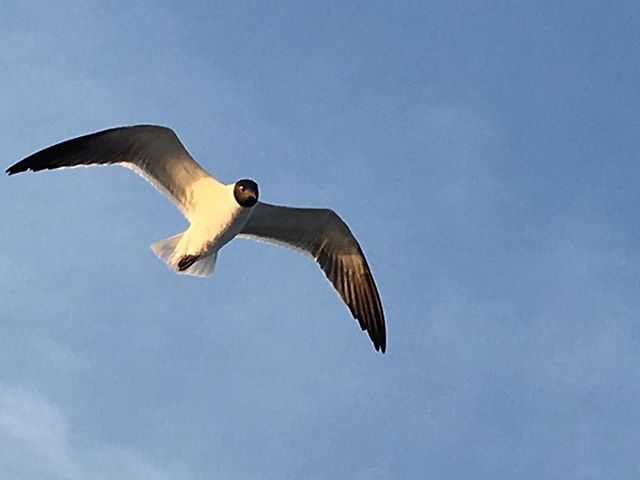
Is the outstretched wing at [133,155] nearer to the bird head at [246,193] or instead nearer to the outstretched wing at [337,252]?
the bird head at [246,193]

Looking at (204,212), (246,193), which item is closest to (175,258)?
(204,212)

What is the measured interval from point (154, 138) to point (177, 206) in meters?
1.11

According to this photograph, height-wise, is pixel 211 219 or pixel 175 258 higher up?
pixel 211 219

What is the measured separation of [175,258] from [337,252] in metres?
2.48

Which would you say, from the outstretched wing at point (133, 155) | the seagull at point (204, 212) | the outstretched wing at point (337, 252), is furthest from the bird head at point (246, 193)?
the outstretched wing at point (337, 252)

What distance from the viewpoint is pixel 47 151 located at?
24.2 m

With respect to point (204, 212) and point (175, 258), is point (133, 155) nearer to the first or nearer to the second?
point (204, 212)

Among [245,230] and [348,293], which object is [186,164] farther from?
[348,293]

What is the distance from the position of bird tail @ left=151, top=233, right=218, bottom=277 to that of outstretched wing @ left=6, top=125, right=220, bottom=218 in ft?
2.58

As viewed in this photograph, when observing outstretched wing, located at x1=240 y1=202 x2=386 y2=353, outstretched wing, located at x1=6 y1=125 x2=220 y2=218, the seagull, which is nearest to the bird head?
the seagull

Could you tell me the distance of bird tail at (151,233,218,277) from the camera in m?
24.3

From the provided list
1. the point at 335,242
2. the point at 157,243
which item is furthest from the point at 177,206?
the point at 335,242

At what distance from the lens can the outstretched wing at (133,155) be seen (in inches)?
945

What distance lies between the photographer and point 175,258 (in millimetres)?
24312
